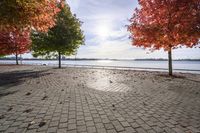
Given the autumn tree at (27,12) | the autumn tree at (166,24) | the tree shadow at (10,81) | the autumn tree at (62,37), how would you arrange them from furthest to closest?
the autumn tree at (62,37) < the autumn tree at (166,24) < the tree shadow at (10,81) < the autumn tree at (27,12)

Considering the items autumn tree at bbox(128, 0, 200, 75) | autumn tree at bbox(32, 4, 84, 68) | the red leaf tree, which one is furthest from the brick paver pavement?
the red leaf tree

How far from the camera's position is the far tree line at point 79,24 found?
10242 millimetres

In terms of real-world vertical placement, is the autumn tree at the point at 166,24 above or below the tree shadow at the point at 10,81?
above

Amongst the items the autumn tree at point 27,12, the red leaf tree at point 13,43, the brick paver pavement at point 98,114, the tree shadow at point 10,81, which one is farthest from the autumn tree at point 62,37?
the brick paver pavement at point 98,114

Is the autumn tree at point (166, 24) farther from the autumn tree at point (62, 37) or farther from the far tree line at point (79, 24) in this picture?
the autumn tree at point (62, 37)

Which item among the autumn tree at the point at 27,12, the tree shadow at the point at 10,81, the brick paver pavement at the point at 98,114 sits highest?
the autumn tree at the point at 27,12

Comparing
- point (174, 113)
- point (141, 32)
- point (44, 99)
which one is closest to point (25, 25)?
point (44, 99)

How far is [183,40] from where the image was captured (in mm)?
16062

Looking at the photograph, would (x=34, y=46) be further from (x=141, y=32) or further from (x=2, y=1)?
(x=2, y=1)

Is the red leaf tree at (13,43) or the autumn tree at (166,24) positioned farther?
the red leaf tree at (13,43)

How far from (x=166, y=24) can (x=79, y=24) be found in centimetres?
1754

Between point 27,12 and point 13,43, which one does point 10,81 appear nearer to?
point 27,12

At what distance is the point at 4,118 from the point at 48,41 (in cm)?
2484

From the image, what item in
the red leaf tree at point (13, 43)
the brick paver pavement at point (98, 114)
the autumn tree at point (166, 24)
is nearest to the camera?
the brick paver pavement at point (98, 114)
